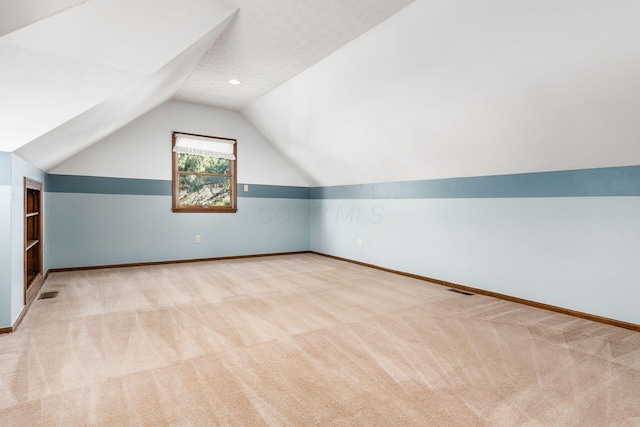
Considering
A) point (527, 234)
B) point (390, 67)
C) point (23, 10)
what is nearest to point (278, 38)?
point (390, 67)

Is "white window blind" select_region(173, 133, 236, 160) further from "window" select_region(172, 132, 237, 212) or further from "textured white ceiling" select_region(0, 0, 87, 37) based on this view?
"textured white ceiling" select_region(0, 0, 87, 37)

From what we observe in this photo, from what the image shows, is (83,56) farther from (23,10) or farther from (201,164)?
(201,164)

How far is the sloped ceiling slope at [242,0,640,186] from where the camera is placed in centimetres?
234

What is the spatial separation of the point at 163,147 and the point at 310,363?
15.7 ft

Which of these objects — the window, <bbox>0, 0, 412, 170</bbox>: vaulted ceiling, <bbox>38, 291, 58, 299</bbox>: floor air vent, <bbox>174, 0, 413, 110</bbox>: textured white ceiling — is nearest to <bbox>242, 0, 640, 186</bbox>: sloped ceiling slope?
<bbox>174, 0, 413, 110</bbox>: textured white ceiling

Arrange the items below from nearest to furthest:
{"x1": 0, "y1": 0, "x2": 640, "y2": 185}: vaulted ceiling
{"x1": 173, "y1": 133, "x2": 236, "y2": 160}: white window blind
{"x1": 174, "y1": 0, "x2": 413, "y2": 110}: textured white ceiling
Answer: {"x1": 0, "y1": 0, "x2": 640, "y2": 185}: vaulted ceiling
{"x1": 174, "y1": 0, "x2": 413, "y2": 110}: textured white ceiling
{"x1": 173, "y1": 133, "x2": 236, "y2": 160}: white window blind

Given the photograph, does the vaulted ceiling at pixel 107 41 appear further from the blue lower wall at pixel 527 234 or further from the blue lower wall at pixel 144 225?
the blue lower wall at pixel 527 234

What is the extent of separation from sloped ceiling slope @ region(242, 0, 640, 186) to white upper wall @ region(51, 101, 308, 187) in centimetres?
184

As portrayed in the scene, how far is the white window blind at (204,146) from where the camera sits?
5.78 meters

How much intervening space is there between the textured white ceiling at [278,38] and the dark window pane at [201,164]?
1340 millimetres

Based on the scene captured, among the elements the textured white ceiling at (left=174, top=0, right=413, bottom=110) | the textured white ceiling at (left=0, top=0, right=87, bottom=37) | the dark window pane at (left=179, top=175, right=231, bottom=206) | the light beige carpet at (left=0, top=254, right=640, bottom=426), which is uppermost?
the textured white ceiling at (left=174, top=0, right=413, bottom=110)

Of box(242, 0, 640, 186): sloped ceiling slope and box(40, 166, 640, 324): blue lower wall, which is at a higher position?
box(242, 0, 640, 186): sloped ceiling slope

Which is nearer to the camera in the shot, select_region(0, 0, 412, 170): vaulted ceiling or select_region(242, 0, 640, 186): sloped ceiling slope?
select_region(0, 0, 412, 170): vaulted ceiling

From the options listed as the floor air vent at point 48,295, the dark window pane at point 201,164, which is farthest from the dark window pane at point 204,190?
the floor air vent at point 48,295
